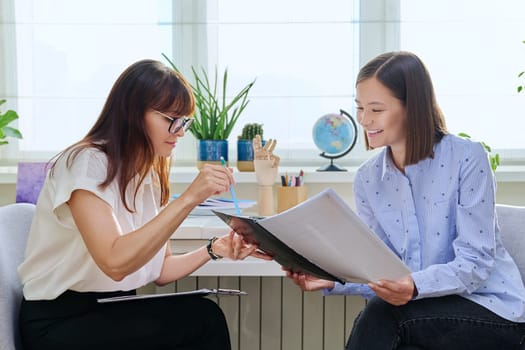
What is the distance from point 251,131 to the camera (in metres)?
2.34

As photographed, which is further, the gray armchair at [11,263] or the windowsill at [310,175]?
the windowsill at [310,175]

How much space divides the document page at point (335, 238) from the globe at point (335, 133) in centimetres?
109

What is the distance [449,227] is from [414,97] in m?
0.29

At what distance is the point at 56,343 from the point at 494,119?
1.82 m

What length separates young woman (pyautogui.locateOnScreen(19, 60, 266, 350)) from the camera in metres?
1.33

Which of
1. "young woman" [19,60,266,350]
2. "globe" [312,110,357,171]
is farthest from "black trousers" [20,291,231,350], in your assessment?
"globe" [312,110,357,171]

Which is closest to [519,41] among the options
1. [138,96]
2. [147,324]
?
[138,96]

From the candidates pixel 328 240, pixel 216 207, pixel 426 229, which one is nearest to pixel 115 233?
pixel 328 240

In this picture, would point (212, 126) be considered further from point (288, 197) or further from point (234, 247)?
point (234, 247)

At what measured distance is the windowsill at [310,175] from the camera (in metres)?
2.36

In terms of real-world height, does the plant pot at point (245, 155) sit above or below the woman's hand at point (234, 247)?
above

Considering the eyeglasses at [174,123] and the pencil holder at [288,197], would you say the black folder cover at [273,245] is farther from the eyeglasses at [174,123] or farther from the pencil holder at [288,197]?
the pencil holder at [288,197]

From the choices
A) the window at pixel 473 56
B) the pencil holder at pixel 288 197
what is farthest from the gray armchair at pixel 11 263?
the window at pixel 473 56

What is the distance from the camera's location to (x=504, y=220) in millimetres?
1678
